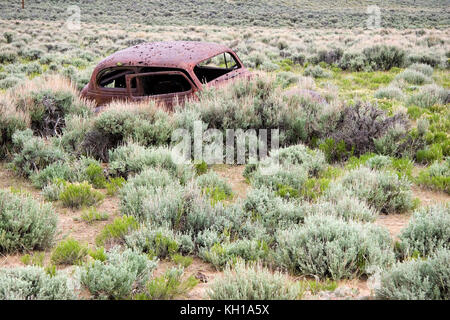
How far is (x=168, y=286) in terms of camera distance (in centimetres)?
336

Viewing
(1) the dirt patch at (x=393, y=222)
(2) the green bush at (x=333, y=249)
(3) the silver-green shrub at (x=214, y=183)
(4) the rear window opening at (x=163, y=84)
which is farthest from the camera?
(4) the rear window opening at (x=163, y=84)

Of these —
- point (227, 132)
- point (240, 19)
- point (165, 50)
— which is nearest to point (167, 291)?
point (227, 132)

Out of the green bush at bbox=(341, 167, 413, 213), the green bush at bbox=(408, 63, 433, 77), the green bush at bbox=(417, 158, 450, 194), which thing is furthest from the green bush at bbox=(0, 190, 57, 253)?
the green bush at bbox=(408, 63, 433, 77)

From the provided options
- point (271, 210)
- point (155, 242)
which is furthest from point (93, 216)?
point (271, 210)

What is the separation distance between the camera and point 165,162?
19.2ft

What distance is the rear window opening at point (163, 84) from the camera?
8078 millimetres

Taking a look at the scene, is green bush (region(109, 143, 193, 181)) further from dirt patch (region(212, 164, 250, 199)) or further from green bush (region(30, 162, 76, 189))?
dirt patch (region(212, 164, 250, 199))

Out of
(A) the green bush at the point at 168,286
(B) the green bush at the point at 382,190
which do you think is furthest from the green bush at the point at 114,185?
(B) the green bush at the point at 382,190

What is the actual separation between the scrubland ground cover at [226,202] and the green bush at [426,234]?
17mm

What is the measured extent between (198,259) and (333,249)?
1323 mm

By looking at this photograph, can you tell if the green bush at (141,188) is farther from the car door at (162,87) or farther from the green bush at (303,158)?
the car door at (162,87)

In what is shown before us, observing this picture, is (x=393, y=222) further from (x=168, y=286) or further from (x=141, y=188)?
(x=141, y=188)
